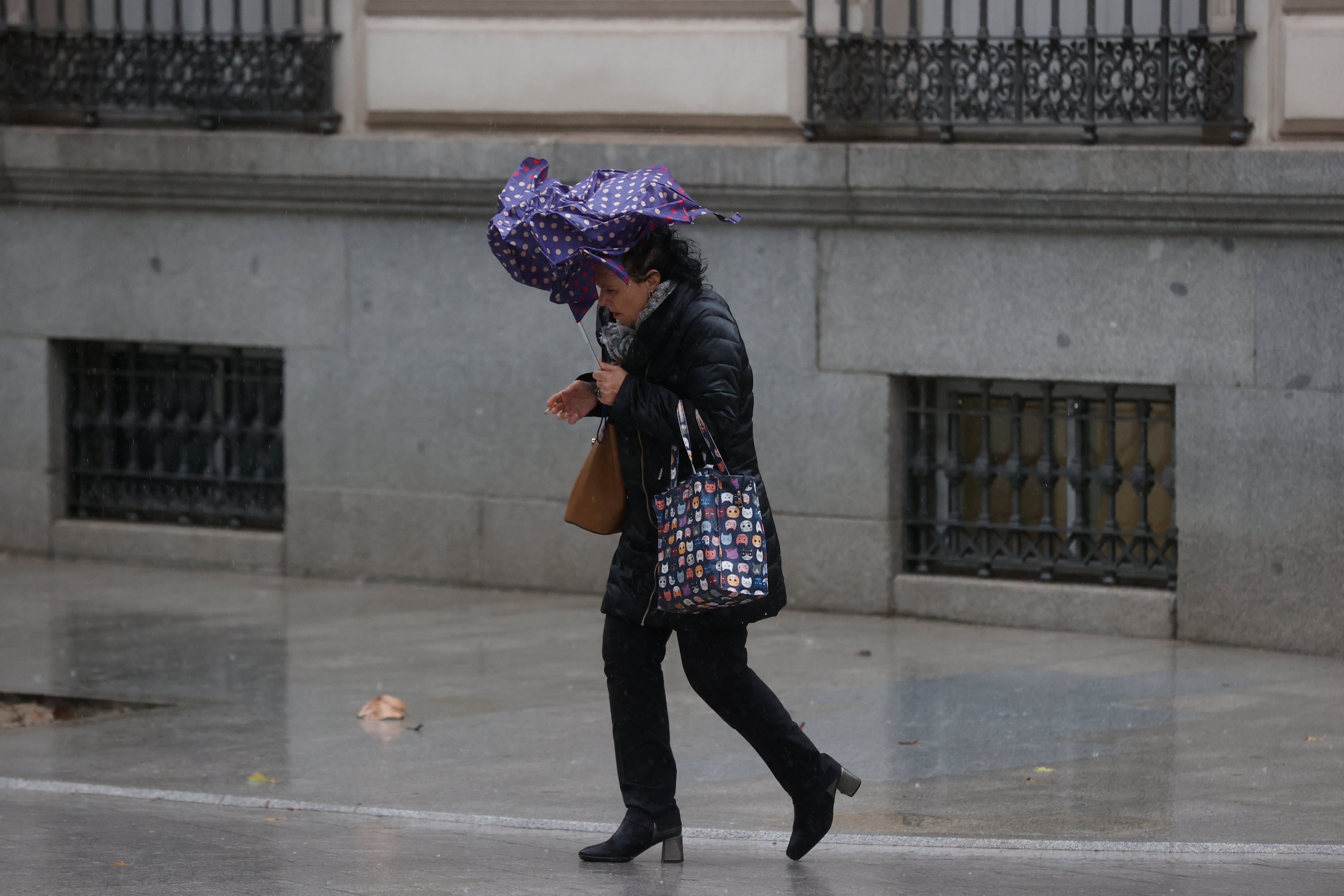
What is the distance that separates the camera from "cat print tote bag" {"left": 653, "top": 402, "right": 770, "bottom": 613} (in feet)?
17.8

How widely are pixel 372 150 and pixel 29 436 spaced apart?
277cm

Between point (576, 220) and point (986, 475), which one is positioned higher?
point (576, 220)

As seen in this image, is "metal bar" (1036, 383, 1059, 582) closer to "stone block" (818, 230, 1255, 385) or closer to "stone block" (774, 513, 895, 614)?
"stone block" (818, 230, 1255, 385)

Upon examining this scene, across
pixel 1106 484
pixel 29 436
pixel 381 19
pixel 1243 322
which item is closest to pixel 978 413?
pixel 1106 484

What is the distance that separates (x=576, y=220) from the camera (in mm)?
5402

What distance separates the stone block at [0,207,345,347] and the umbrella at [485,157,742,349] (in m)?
5.65

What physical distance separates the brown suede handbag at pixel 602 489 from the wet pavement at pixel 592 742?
971 millimetres

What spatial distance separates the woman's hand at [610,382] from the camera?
18.2ft

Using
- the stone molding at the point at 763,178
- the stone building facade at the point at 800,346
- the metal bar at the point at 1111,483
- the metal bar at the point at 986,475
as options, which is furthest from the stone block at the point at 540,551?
the metal bar at the point at 1111,483

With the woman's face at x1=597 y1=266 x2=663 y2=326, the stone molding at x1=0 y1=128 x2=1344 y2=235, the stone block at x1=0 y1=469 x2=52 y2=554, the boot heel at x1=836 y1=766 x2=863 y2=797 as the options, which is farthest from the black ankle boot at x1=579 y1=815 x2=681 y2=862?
the stone block at x1=0 y1=469 x2=52 y2=554

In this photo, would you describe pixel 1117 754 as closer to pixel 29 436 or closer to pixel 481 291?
pixel 481 291

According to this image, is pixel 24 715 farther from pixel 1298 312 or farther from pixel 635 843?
pixel 1298 312

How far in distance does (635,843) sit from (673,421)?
46.7 inches

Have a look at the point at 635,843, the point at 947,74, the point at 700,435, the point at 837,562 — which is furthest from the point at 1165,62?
the point at 635,843
